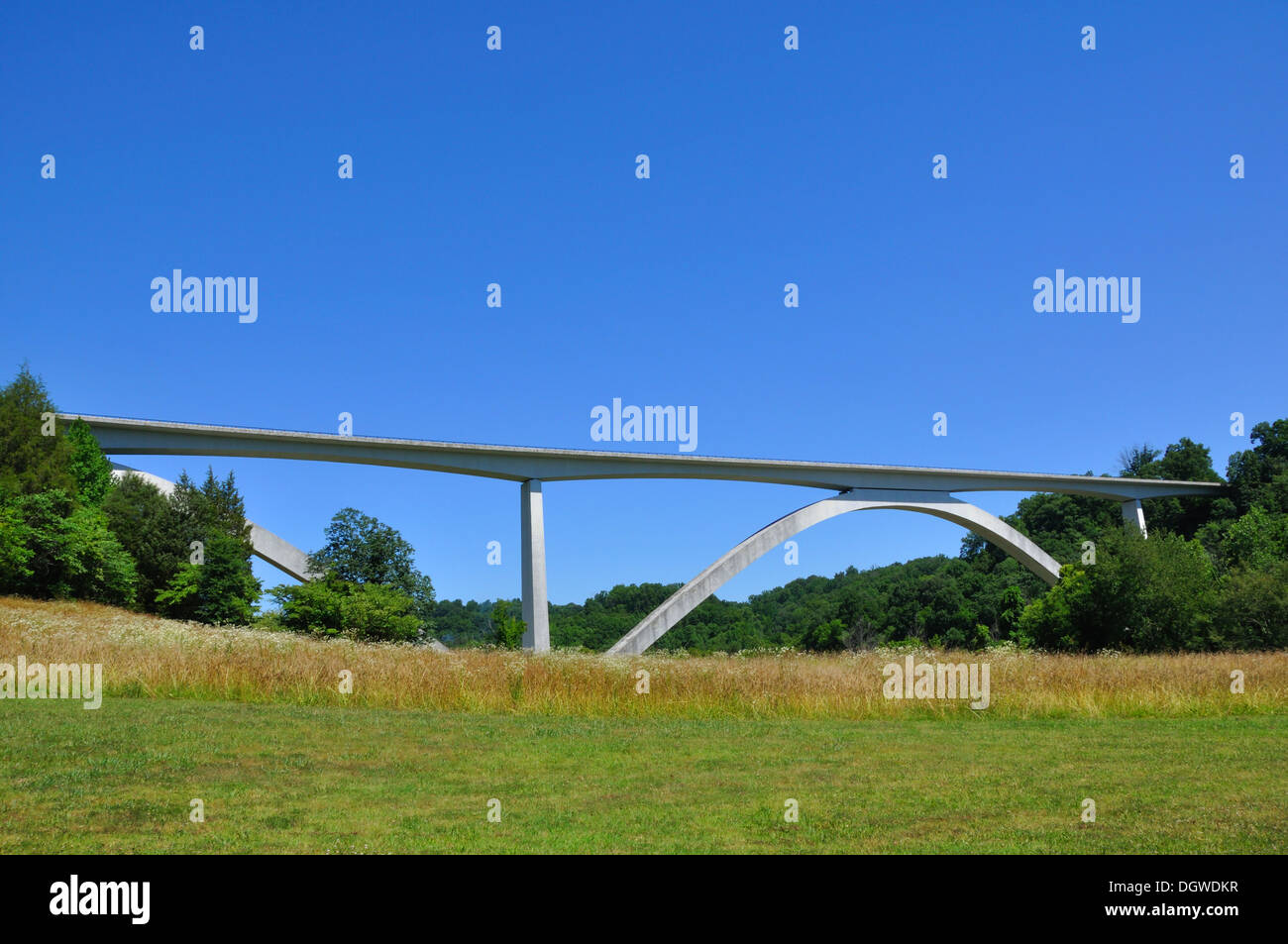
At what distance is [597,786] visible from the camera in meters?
7.27

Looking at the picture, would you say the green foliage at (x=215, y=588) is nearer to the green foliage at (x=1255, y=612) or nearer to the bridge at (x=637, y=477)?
the bridge at (x=637, y=477)

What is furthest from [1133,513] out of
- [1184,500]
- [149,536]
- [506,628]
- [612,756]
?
[612,756]

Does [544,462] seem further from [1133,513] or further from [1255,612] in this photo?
[1133,513]

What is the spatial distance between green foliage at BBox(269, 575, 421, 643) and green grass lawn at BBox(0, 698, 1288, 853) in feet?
44.8

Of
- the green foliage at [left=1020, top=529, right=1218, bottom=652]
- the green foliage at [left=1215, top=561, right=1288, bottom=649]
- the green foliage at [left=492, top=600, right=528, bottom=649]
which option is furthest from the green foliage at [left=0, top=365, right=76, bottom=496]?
the green foliage at [left=1215, top=561, right=1288, bottom=649]

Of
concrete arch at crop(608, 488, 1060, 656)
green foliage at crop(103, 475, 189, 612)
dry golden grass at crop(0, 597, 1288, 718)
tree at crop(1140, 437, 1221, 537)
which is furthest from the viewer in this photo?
tree at crop(1140, 437, 1221, 537)

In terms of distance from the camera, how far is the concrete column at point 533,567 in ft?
120

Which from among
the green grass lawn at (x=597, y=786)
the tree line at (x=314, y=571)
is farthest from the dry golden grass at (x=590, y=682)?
the tree line at (x=314, y=571)

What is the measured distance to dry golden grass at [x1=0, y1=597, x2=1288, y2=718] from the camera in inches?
508

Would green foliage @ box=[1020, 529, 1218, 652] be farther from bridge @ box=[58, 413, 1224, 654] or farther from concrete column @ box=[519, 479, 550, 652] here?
concrete column @ box=[519, 479, 550, 652]

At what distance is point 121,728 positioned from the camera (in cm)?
913

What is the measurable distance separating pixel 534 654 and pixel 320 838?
10200mm
